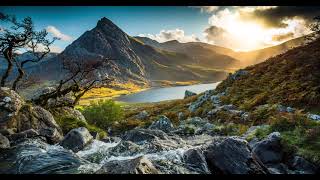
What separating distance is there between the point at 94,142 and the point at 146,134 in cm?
220

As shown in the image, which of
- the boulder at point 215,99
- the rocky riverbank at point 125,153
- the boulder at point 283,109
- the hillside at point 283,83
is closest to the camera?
the rocky riverbank at point 125,153

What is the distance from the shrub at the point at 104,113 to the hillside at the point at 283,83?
8.11 metres

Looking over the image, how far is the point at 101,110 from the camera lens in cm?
2228

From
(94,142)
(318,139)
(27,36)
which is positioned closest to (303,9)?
(318,139)

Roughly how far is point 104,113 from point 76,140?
978 centimetres

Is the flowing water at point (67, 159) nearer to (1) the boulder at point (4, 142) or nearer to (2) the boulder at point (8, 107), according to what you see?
(1) the boulder at point (4, 142)

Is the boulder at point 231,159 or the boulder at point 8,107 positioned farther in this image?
the boulder at point 8,107

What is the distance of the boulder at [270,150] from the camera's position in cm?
1012

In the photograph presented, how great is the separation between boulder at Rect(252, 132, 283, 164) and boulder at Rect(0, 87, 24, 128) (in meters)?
8.35

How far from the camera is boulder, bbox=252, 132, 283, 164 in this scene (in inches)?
398

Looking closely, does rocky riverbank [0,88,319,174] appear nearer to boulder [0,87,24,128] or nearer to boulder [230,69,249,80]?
boulder [0,87,24,128]

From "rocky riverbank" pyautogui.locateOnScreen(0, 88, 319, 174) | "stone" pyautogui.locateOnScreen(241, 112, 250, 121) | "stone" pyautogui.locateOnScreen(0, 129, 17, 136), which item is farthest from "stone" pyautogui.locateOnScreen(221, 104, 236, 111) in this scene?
"stone" pyautogui.locateOnScreen(0, 129, 17, 136)

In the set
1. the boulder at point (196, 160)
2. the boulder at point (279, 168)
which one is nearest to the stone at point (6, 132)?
the boulder at point (196, 160)

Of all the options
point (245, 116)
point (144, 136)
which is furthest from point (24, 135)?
point (245, 116)
